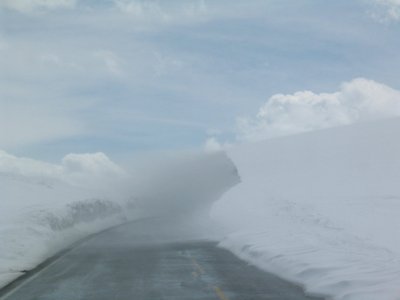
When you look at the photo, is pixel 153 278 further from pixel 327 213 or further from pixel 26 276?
pixel 327 213

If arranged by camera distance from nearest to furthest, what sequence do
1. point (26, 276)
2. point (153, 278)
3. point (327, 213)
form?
point (153, 278) < point (26, 276) < point (327, 213)

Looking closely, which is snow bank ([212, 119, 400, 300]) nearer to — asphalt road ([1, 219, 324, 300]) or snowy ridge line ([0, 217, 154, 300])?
asphalt road ([1, 219, 324, 300])

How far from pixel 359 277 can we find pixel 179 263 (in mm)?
6103

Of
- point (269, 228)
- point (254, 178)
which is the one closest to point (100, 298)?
point (269, 228)

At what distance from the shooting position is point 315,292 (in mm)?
10875

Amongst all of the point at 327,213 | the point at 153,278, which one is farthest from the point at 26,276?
the point at 327,213

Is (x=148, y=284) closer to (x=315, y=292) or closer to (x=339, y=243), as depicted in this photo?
(x=315, y=292)

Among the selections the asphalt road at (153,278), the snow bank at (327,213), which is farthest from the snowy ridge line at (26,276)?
the snow bank at (327,213)

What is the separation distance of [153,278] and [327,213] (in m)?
15.5

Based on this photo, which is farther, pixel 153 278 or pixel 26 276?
pixel 26 276

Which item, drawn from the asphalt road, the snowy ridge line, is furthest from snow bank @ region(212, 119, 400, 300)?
the snowy ridge line

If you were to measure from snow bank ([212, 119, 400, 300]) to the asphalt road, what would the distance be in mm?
859

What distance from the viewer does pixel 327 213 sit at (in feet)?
87.7

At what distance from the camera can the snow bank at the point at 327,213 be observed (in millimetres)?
12399
